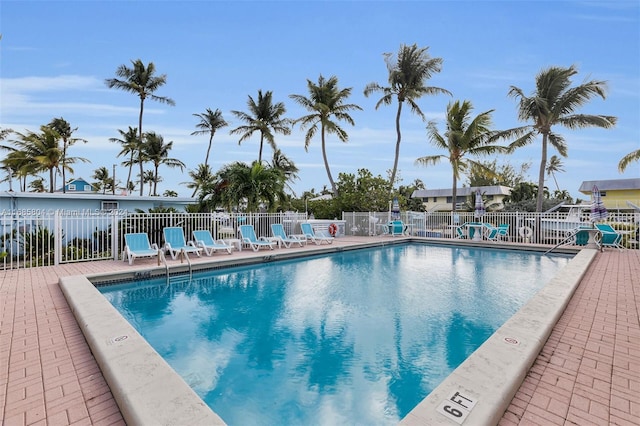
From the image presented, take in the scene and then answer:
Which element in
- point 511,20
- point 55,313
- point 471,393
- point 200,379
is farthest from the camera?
point 511,20

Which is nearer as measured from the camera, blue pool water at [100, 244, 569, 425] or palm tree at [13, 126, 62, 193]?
blue pool water at [100, 244, 569, 425]

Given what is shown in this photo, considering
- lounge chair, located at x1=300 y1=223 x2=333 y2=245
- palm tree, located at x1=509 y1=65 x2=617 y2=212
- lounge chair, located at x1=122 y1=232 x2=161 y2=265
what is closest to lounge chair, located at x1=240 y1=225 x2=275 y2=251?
lounge chair, located at x1=300 y1=223 x2=333 y2=245

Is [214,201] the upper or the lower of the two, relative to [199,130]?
lower

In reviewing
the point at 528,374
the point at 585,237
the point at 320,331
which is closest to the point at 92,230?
the point at 320,331

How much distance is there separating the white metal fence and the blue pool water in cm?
A: 301

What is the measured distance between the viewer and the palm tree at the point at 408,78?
21781 mm

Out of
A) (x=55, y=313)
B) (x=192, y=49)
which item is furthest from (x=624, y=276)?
(x=192, y=49)

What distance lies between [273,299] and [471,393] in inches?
192

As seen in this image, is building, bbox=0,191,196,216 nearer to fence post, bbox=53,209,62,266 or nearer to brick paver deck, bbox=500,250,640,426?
fence post, bbox=53,209,62,266

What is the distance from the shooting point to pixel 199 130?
33.5m

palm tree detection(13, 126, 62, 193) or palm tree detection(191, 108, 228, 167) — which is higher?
palm tree detection(191, 108, 228, 167)

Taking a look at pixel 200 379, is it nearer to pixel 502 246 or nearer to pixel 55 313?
pixel 55 313

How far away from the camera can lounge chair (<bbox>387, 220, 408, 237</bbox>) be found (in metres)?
18.9

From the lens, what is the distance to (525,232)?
15875 mm
